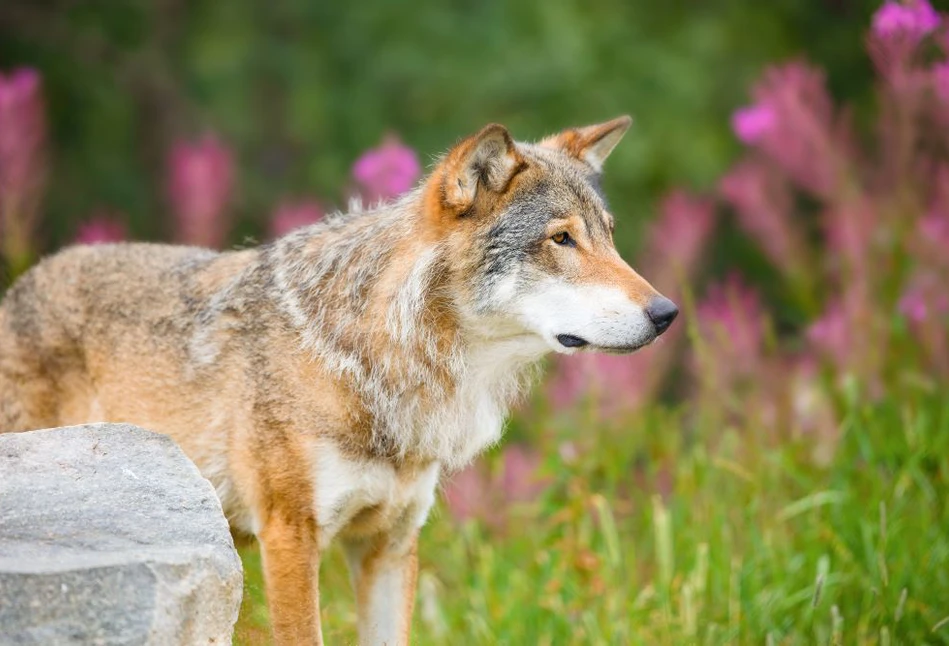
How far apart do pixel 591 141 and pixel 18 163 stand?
119 inches

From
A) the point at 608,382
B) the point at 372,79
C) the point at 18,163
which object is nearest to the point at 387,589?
the point at 608,382

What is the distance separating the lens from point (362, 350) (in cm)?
455

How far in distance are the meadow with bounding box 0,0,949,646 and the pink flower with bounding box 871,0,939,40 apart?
0.04 ft

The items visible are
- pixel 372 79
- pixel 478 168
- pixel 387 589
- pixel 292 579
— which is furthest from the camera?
pixel 372 79

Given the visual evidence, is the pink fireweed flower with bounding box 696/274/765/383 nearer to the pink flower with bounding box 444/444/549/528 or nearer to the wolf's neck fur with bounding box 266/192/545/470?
the pink flower with bounding box 444/444/549/528

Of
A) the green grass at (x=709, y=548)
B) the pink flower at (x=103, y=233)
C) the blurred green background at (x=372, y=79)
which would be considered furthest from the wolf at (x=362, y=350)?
the blurred green background at (x=372, y=79)

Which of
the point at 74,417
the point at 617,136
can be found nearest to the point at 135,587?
the point at 74,417

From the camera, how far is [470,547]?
635 centimetres

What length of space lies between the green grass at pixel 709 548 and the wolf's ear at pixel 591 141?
5.30 ft

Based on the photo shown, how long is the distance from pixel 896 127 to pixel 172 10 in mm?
10015

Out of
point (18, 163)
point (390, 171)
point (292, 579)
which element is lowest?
point (292, 579)

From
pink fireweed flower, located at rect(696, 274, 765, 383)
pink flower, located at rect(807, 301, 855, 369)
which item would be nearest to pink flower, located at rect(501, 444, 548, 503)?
pink fireweed flower, located at rect(696, 274, 765, 383)

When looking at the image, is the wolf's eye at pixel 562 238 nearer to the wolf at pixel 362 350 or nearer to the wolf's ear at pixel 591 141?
the wolf at pixel 362 350

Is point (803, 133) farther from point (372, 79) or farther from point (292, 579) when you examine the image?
point (372, 79)
